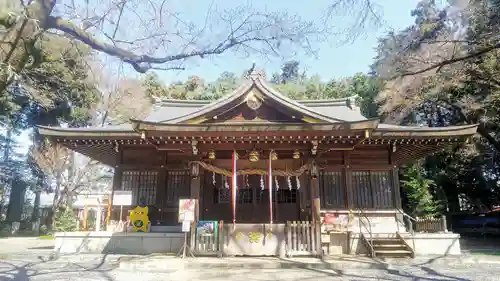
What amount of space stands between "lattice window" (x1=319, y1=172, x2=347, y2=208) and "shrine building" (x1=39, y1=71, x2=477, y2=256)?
0.03 m

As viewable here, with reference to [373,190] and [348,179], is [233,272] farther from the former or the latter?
[373,190]

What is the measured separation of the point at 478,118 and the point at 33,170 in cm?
3243

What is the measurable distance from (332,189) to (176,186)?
218 inches

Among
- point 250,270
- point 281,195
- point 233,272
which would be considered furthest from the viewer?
point 281,195

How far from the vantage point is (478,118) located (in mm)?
18828

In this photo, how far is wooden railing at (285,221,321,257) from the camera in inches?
358

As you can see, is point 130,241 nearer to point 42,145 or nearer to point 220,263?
point 220,263

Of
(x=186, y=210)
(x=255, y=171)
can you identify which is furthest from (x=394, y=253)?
(x=186, y=210)

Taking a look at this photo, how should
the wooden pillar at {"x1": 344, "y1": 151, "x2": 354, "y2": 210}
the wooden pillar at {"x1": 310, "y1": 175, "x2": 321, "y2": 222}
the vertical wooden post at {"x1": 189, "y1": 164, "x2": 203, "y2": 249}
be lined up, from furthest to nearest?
1. the wooden pillar at {"x1": 344, "y1": 151, "x2": 354, "y2": 210}
2. the wooden pillar at {"x1": 310, "y1": 175, "x2": 321, "y2": 222}
3. the vertical wooden post at {"x1": 189, "y1": 164, "x2": 203, "y2": 249}

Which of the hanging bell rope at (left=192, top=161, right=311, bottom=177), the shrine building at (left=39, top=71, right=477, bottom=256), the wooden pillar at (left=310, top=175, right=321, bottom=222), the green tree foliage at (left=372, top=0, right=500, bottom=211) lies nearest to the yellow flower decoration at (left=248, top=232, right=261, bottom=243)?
the shrine building at (left=39, top=71, right=477, bottom=256)

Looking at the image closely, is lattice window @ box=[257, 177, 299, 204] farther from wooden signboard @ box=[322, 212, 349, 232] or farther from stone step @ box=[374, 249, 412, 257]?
stone step @ box=[374, 249, 412, 257]

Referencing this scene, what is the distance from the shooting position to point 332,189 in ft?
37.8

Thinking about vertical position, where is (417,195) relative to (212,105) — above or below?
below

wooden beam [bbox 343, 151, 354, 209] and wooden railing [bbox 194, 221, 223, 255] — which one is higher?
wooden beam [bbox 343, 151, 354, 209]
